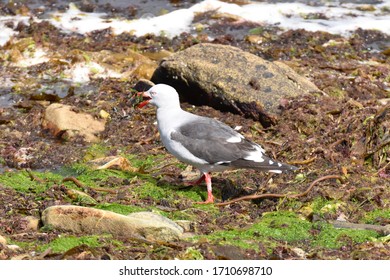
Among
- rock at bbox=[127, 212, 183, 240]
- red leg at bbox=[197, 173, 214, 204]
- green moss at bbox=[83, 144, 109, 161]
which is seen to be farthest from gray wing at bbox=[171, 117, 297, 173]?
green moss at bbox=[83, 144, 109, 161]

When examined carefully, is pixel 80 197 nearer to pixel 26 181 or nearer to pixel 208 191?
pixel 26 181

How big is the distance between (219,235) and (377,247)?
47.1 inches

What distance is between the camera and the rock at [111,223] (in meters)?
5.86

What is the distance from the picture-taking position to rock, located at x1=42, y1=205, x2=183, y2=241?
5855 mm

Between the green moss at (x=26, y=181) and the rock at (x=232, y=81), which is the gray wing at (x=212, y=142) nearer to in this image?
the green moss at (x=26, y=181)

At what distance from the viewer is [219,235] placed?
619 centimetres

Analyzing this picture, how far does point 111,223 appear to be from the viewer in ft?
19.6

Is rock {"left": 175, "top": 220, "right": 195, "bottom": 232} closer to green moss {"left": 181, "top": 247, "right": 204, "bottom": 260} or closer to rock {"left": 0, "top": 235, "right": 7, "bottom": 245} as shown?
green moss {"left": 181, "top": 247, "right": 204, "bottom": 260}

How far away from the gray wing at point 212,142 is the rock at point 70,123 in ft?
7.08

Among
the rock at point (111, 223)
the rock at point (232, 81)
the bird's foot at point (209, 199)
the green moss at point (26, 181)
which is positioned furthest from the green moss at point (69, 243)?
the rock at point (232, 81)

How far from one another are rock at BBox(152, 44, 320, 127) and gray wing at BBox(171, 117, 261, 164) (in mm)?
1804

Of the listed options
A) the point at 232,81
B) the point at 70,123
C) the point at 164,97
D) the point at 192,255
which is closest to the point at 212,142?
the point at 164,97

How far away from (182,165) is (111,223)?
236cm

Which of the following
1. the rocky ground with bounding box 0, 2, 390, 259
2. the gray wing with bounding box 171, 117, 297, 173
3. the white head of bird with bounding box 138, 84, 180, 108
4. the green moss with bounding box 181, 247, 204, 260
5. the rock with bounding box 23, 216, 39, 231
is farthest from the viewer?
the white head of bird with bounding box 138, 84, 180, 108
